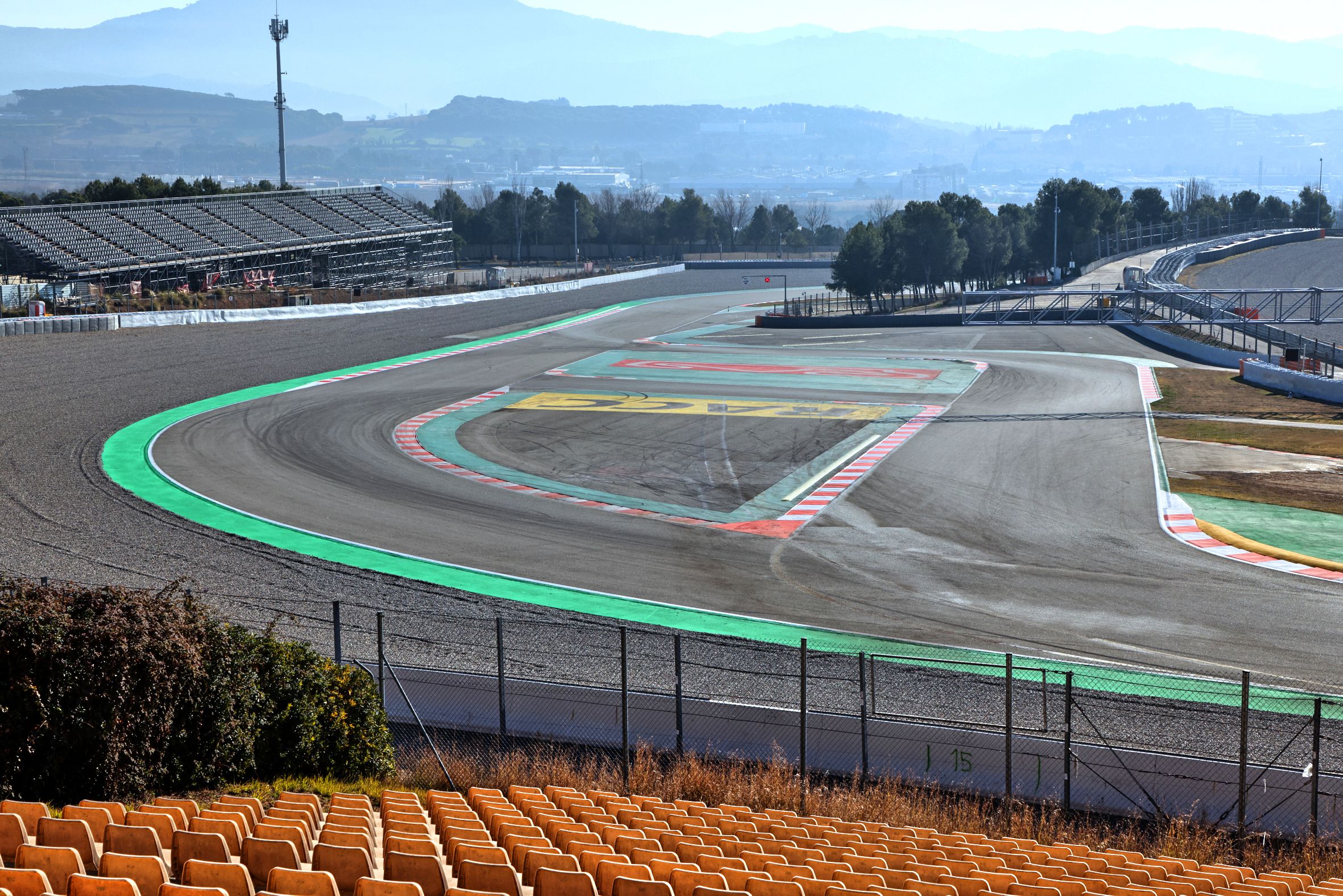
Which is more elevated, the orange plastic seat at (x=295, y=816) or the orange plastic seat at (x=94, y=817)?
the orange plastic seat at (x=94, y=817)

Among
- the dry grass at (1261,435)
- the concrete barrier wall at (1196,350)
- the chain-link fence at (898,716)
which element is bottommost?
the chain-link fence at (898,716)

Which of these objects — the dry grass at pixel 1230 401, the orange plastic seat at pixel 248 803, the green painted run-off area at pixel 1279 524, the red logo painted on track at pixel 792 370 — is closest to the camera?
the orange plastic seat at pixel 248 803

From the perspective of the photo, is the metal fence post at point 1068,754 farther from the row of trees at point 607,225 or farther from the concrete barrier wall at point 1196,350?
the row of trees at point 607,225

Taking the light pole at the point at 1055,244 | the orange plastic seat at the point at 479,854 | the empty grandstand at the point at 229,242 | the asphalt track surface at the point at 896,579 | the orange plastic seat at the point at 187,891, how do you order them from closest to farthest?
the orange plastic seat at the point at 187,891 → the orange plastic seat at the point at 479,854 → the asphalt track surface at the point at 896,579 → the empty grandstand at the point at 229,242 → the light pole at the point at 1055,244

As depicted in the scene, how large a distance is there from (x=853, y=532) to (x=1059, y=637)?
244 inches

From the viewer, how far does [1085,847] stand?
9.89 metres

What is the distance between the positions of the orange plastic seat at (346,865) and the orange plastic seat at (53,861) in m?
1.35

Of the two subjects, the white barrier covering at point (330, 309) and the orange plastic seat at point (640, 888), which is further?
the white barrier covering at point (330, 309)

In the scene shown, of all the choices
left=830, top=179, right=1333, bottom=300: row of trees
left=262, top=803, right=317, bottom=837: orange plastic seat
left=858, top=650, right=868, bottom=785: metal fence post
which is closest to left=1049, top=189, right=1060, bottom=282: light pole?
left=830, top=179, right=1333, bottom=300: row of trees

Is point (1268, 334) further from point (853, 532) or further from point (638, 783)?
point (638, 783)

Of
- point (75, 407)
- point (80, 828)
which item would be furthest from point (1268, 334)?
point (80, 828)

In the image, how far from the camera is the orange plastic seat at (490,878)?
717 centimetres

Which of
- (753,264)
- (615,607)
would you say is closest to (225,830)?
(615,607)

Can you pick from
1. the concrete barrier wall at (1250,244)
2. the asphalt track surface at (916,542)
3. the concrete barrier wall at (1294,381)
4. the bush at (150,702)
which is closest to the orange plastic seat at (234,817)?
the bush at (150,702)
